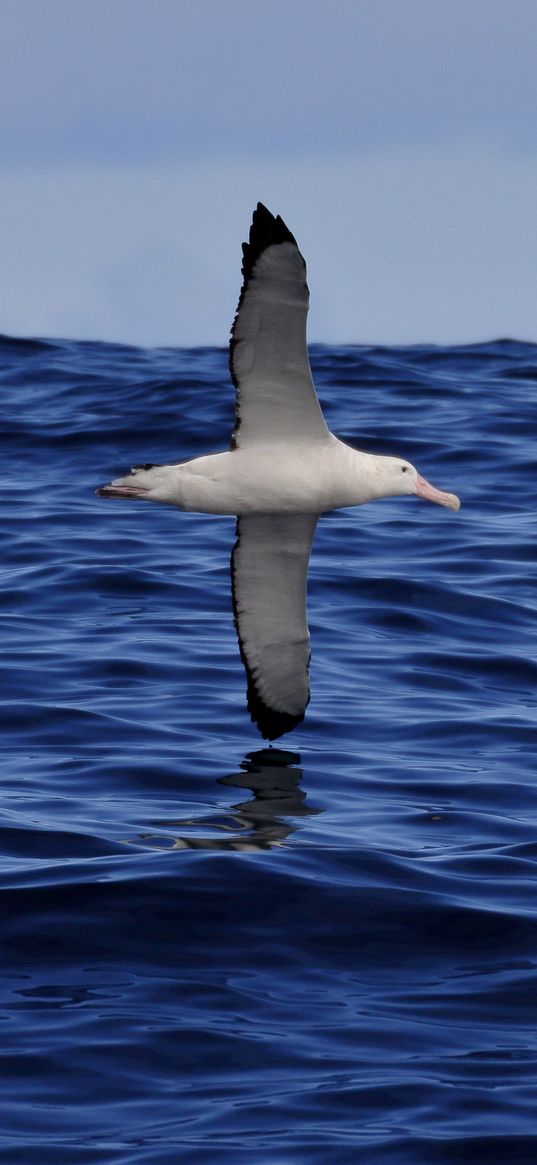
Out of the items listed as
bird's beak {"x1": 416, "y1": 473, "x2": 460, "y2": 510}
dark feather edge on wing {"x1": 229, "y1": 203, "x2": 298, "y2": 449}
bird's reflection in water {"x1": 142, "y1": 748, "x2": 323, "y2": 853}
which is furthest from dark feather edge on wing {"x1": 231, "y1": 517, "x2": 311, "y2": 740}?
dark feather edge on wing {"x1": 229, "y1": 203, "x2": 298, "y2": 449}

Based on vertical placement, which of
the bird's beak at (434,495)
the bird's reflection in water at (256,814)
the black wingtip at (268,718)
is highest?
the bird's beak at (434,495)

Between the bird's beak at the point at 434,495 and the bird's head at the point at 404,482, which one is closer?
the bird's head at the point at 404,482

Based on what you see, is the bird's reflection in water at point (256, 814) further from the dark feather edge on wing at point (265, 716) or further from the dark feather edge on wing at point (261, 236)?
the dark feather edge on wing at point (261, 236)

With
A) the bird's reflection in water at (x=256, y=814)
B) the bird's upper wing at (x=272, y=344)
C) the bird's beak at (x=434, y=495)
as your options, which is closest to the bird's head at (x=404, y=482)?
the bird's beak at (x=434, y=495)

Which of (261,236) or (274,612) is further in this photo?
(274,612)

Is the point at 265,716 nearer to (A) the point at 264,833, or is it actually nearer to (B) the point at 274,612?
(B) the point at 274,612

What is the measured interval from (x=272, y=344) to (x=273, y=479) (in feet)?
3.40

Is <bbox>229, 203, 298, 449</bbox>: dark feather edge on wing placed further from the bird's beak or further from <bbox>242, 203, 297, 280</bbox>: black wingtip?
the bird's beak

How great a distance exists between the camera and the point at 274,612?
12852mm

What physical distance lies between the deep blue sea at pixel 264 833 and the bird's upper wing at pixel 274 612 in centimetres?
37

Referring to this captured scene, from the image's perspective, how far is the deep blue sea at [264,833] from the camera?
786cm

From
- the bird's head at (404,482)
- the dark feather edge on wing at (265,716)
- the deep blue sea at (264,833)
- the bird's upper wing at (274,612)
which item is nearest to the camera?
the deep blue sea at (264,833)

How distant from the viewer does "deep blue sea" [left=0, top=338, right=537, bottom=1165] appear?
7.86 meters

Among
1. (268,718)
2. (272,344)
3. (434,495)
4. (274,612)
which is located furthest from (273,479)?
(268,718)
